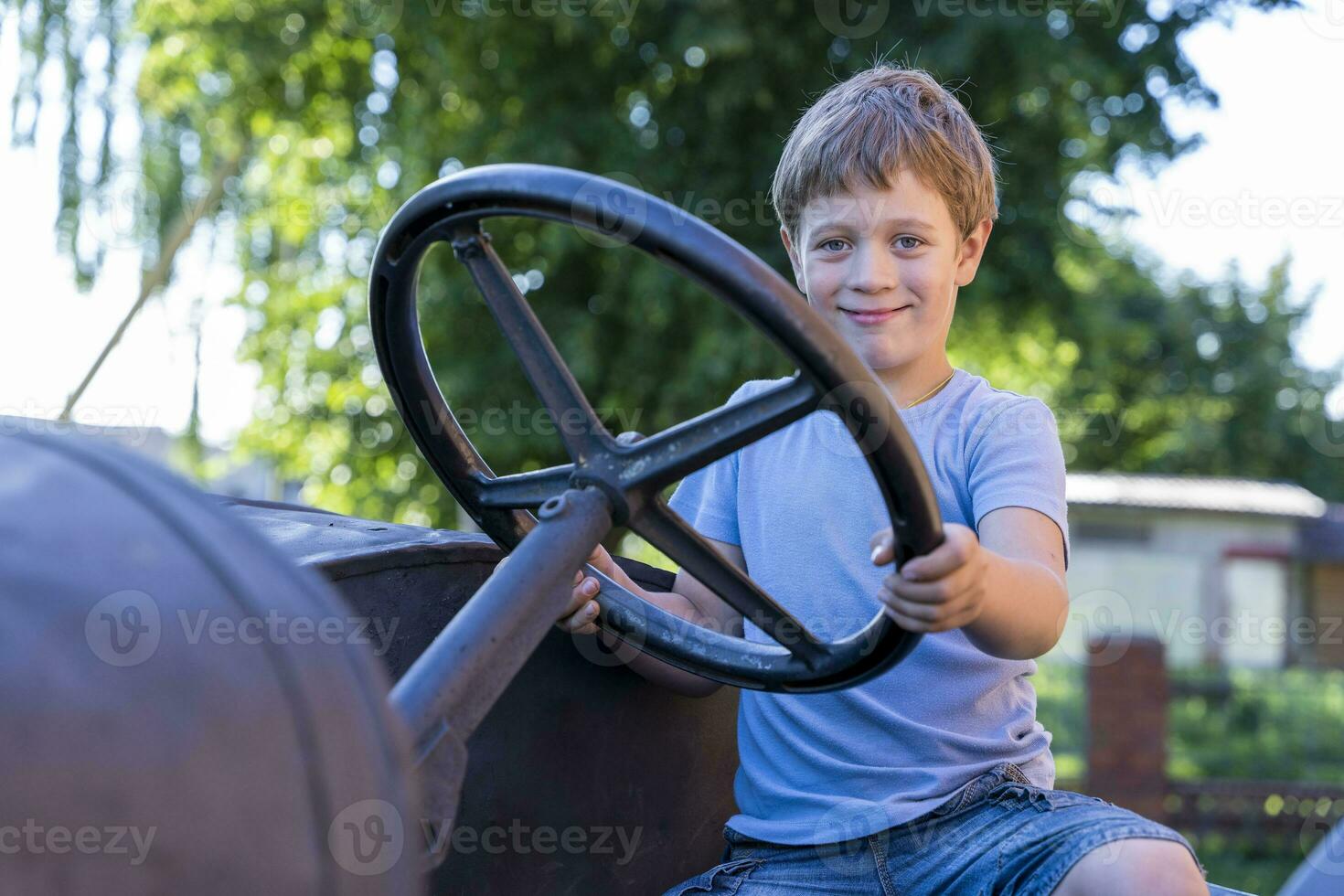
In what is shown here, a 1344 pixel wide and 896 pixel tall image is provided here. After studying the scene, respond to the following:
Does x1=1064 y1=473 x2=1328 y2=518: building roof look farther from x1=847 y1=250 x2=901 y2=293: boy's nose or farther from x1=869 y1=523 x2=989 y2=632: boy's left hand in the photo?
x1=869 y1=523 x2=989 y2=632: boy's left hand

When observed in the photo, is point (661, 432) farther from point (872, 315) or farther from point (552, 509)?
point (872, 315)

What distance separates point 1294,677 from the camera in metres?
7.92

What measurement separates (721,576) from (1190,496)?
57.0ft

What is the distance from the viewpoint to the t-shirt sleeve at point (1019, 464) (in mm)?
1360

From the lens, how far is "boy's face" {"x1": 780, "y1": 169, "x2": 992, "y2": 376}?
148 cm

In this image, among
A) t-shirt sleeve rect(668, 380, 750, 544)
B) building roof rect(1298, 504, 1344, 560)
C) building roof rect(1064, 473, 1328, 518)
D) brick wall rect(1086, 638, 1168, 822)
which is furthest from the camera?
building roof rect(1298, 504, 1344, 560)

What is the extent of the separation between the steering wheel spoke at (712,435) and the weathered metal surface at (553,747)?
347 mm

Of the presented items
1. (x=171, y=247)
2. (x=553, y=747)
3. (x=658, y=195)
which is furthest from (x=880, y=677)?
(x=171, y=247)

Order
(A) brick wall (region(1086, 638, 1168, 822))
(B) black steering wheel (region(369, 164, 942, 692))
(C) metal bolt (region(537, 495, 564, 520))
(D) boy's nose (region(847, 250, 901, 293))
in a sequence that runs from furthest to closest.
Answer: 1. (A) brick wall (region(1086, 638, 1168, 822))
2. (D) boy's nose (region(847, 250, 901, 293))
3. (C) metal bolt (region(537, 495, 564, 520))
4. (B) black steering wheel (region(369, 164, 942, 692))

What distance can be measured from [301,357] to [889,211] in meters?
→ 5.08

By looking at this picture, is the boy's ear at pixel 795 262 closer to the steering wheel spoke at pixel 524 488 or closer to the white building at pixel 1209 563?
the steering wheel spoke at pixel 524 488

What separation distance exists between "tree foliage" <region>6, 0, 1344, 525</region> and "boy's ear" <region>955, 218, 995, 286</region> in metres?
2.98

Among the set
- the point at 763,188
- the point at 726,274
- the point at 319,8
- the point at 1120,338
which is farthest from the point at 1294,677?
the point at 726,274

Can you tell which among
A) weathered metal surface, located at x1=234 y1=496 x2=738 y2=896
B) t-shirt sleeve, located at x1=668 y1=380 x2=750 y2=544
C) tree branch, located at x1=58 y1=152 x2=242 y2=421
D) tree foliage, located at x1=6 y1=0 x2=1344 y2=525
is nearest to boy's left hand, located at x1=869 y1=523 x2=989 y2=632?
weathered metal surface, located at x1=234 y1=496 x2=738 y2=896
